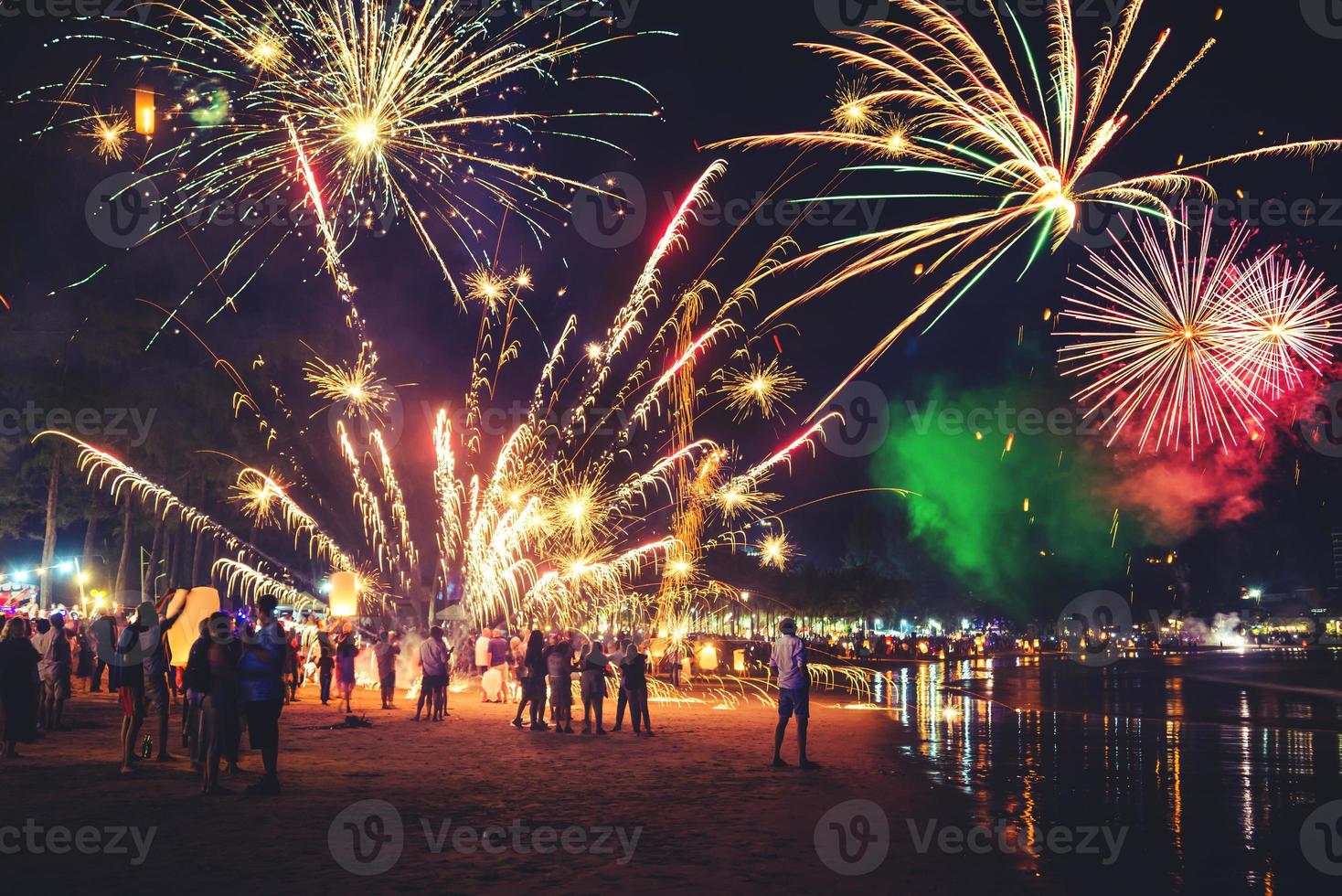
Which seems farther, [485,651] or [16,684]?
[485,651]

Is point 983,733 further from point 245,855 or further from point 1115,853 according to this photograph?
point 245,855

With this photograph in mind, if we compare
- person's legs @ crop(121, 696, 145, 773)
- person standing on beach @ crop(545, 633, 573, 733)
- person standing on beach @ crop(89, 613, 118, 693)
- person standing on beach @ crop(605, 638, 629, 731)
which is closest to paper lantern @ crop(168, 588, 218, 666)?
person standing on beach @ crop(89, 613, 118, 693)

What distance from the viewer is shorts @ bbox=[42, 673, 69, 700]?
16.9 metres

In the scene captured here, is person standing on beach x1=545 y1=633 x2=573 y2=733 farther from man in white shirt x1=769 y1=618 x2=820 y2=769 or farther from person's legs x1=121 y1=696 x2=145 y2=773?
person's legs x1=121 y1=696 x2=145 y2=773

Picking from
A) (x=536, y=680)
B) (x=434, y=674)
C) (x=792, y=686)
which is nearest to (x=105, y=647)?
(x=434, y=674)

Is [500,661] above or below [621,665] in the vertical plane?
below

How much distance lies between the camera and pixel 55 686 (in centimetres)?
1703

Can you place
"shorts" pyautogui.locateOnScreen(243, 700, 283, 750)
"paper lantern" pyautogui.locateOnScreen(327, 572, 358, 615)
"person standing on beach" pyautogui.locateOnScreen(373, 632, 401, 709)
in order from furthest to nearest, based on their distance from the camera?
"paper lantern" pyautogui.locateOnScreen(327, 572, 358, 615), "person standing on beach" pyautogui.locateOnScreen(373, 632, 401, 709), "shorts" pyautogui.locateOnScreen(243, 700, 283, 750)

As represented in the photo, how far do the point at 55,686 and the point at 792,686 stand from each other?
12.0m

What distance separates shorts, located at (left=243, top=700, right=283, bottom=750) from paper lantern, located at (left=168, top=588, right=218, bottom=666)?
266 cm

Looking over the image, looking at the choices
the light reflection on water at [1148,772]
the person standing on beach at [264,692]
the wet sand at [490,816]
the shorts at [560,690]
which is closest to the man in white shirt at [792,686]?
the wet sand at [490,816]

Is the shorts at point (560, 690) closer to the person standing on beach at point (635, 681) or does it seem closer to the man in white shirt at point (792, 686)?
the person standing on beach at point (635, 681)

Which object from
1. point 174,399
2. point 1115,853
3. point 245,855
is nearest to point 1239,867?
point 1115,853

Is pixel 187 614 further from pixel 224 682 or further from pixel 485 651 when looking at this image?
pixel 485 651
